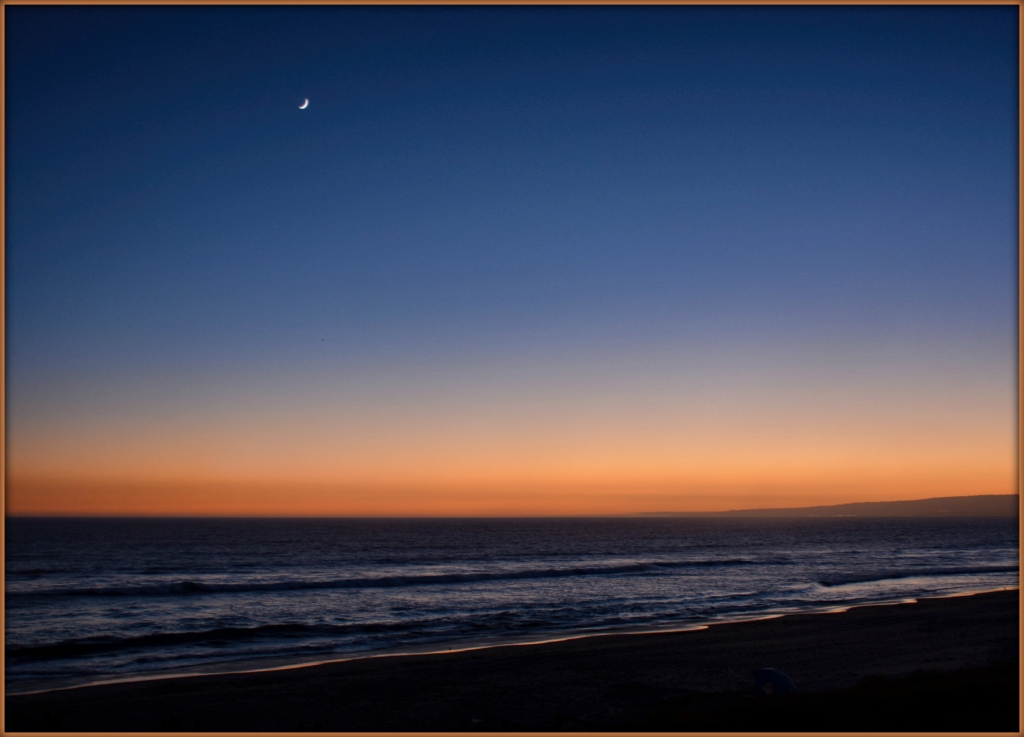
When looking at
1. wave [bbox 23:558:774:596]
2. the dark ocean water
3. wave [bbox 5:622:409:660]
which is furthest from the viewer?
wave [bbox 23:558:774:596]

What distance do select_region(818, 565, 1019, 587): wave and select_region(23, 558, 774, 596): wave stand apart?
37.4 feet

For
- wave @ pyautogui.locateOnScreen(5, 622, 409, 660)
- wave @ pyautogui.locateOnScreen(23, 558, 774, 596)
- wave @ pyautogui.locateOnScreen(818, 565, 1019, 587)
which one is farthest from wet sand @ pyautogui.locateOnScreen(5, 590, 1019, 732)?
wave @ pyautogui.locateOnScreen(23, 558, 774, 596)

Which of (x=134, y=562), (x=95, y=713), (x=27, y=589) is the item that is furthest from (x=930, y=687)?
(x=134, y=562)

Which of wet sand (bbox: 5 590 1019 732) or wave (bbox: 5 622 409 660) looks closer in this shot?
wet sand (bbox: 5 590 1019 732)

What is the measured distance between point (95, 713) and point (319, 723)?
17.1ft

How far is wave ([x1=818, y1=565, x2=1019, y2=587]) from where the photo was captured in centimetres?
4238

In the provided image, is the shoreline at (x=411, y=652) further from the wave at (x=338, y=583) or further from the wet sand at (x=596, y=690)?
the wave at (x=338, y=583)

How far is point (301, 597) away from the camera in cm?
3416

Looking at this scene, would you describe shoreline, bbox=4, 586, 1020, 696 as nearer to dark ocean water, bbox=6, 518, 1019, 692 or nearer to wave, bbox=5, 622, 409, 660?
dark ocean water, bbox=6, 518, 1019, 692

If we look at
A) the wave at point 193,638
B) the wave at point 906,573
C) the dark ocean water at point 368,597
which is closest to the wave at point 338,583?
the dark ocean water at point 368,597

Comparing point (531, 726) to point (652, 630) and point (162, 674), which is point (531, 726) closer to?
point (162, 674)

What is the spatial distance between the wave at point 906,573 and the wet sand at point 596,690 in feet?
64.6

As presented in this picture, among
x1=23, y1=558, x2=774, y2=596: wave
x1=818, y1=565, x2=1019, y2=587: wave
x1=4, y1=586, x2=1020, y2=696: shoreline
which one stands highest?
x1=4, y1=586, x2=1020, y2=696: shoreline

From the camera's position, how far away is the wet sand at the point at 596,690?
1138 cm
